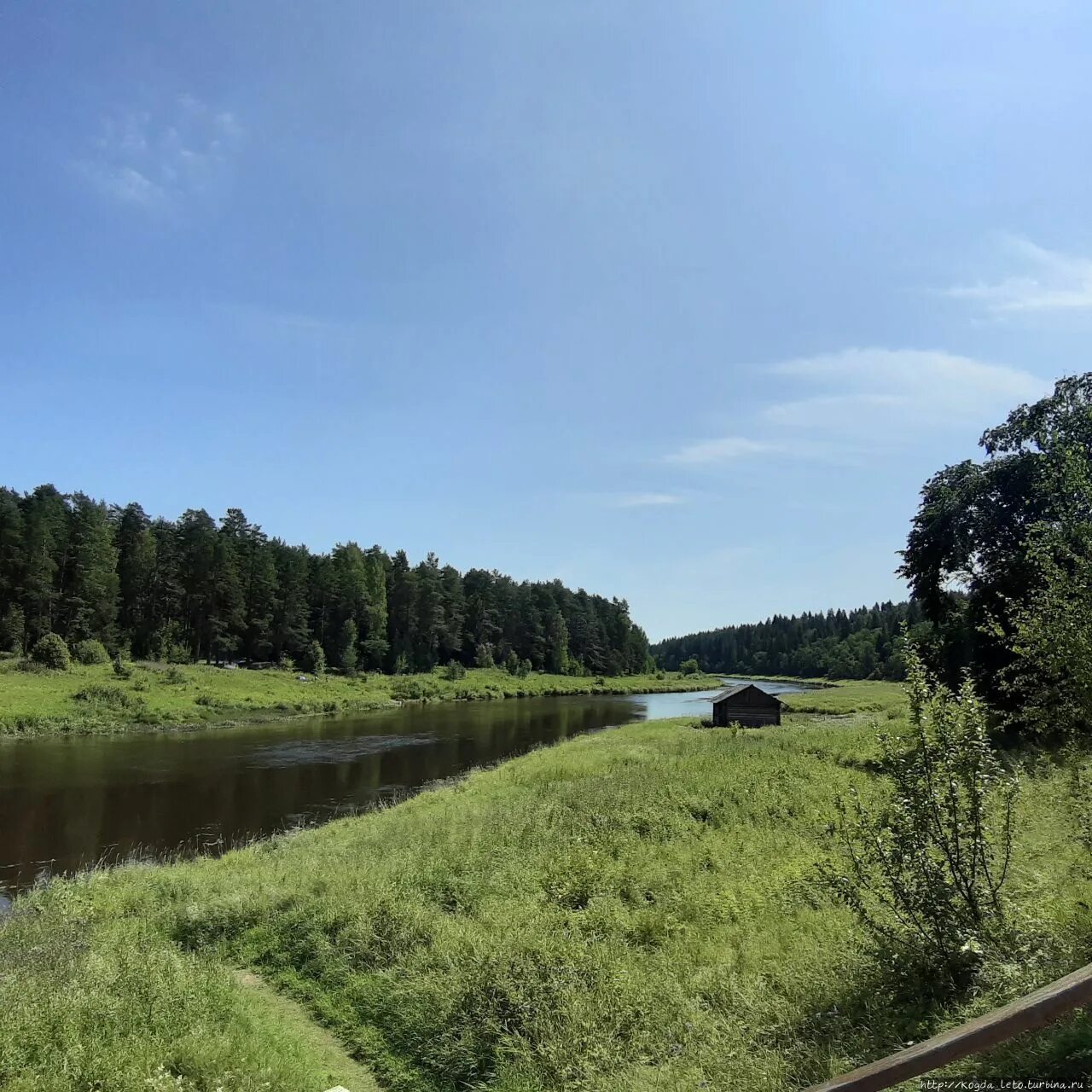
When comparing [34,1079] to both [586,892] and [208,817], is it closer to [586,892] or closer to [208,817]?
[586,892]

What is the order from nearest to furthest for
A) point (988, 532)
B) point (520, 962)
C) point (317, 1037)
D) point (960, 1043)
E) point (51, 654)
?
point (960, 1043)
point (317, 1037)
point (520, 962)
point (988, 532)
point (51, 654)

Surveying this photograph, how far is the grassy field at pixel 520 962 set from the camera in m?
6.93

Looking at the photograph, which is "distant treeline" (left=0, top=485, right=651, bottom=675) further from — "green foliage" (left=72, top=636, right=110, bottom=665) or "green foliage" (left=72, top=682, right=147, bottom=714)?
"green foliage" (left=72, top=682, right=147, bottom=714)

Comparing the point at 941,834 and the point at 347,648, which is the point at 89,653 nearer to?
the point at 347,648

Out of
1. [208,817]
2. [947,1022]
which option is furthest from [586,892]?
[208,817]

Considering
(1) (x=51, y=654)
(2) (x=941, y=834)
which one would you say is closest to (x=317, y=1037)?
(2) (x=941, y=834)

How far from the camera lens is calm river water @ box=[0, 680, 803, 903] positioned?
23.7 m

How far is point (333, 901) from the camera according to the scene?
501 inches

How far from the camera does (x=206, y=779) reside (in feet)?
111

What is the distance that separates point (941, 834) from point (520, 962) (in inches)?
223

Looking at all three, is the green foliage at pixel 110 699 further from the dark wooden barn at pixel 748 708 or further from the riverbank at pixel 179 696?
the dark wooden barn at pixel 748 708

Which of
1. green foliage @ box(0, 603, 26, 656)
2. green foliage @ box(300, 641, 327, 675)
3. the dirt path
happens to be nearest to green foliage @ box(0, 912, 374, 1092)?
the dirt path

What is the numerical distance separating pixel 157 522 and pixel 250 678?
3314 centimetres

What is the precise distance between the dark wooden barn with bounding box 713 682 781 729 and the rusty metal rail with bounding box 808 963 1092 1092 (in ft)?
134
